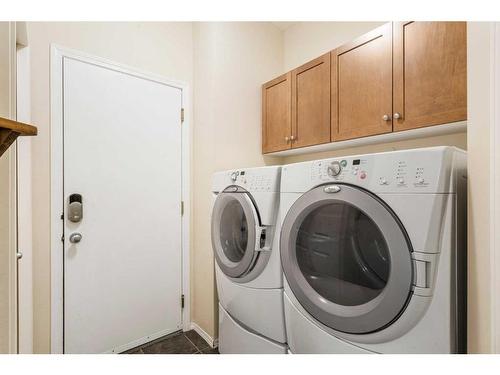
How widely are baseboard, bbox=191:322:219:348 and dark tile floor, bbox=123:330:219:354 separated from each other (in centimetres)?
2

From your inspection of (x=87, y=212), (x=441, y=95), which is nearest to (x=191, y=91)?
(x=87, y=212)

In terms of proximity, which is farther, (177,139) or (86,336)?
(177,139)

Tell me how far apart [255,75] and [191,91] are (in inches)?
21.0

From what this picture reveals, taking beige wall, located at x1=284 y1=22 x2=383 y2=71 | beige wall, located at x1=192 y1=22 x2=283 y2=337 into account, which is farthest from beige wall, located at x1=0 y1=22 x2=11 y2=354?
beige wall, located at x1=284 y1=22 x2=383 y2=71

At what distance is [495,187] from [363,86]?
891mm

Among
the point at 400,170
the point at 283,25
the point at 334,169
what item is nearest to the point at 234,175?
the point at 334,169

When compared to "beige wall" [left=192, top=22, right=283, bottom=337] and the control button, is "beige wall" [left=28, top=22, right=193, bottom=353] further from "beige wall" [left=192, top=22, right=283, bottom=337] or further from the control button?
the control button

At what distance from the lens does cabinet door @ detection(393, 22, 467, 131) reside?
106cm

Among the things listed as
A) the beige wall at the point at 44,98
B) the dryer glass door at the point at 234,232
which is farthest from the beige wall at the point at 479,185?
the beige wall at the point at 44,98

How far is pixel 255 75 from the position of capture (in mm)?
2016

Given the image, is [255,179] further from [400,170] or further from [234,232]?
[400,170]

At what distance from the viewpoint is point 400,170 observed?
0.80 m
